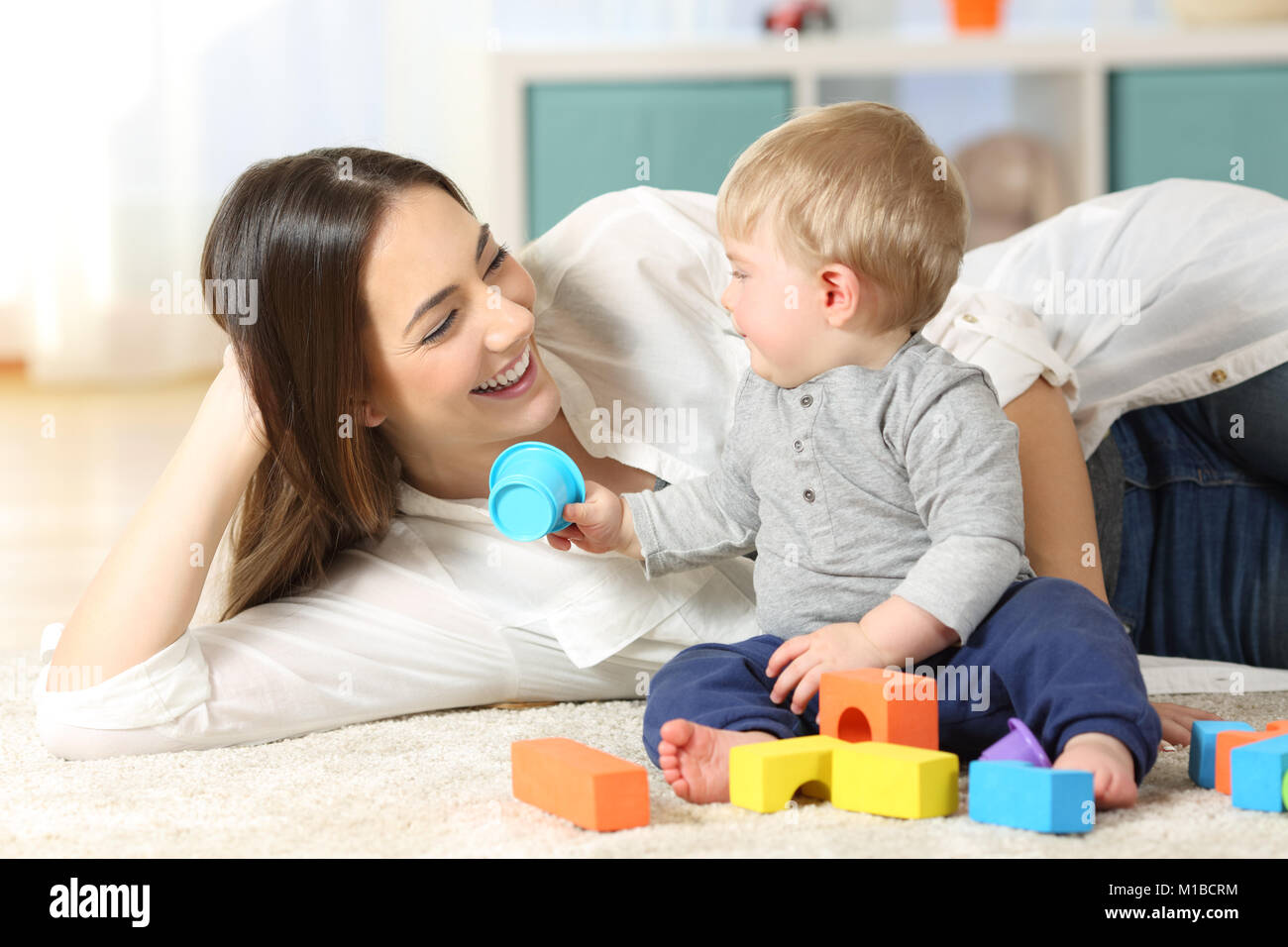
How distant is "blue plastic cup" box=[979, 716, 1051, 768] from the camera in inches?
32.2

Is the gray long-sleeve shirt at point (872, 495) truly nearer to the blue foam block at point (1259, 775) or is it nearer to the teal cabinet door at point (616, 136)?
the blue foam block at point (1259, 775)

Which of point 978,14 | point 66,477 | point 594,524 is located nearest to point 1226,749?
point 594,524

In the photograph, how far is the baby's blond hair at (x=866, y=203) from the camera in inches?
37.4

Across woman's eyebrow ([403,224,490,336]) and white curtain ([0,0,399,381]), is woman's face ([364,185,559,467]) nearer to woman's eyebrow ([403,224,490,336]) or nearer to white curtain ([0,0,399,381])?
woman's eyebrow ([403,224,490,336])

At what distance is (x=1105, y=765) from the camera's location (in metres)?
0.78

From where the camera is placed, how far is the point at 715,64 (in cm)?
299

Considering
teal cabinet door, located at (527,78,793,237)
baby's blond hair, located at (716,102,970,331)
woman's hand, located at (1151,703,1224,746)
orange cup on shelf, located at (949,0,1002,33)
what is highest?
orange cup on shelf, located at (949,0,1002,33)

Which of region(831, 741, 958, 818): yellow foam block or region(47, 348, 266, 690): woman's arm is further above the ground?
region(47, 348, 266, 690): woman's arm

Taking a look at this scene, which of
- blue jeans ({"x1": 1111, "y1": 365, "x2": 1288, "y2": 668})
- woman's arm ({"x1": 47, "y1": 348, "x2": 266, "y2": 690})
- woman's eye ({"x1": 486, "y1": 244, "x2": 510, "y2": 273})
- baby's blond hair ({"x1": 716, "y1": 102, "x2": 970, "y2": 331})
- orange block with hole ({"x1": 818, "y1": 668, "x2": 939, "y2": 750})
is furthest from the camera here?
blue jeans ({"x1": 1111, "y1": 365, "x2": 1288, "y2": 668})

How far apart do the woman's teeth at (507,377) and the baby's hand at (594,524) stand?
12 cm

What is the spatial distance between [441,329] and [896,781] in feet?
1.73

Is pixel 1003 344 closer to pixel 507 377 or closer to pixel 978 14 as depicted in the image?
pixel 507 377

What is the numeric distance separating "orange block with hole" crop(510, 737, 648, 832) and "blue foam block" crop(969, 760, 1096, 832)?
196 millimetres

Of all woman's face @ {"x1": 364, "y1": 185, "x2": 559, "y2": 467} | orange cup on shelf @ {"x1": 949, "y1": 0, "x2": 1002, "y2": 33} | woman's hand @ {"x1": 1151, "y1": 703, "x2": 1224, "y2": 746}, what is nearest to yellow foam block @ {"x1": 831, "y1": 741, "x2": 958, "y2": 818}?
woman's hand @ {"x1": 1151, "y1": 703, "x2": 1224, "y2": 746}
